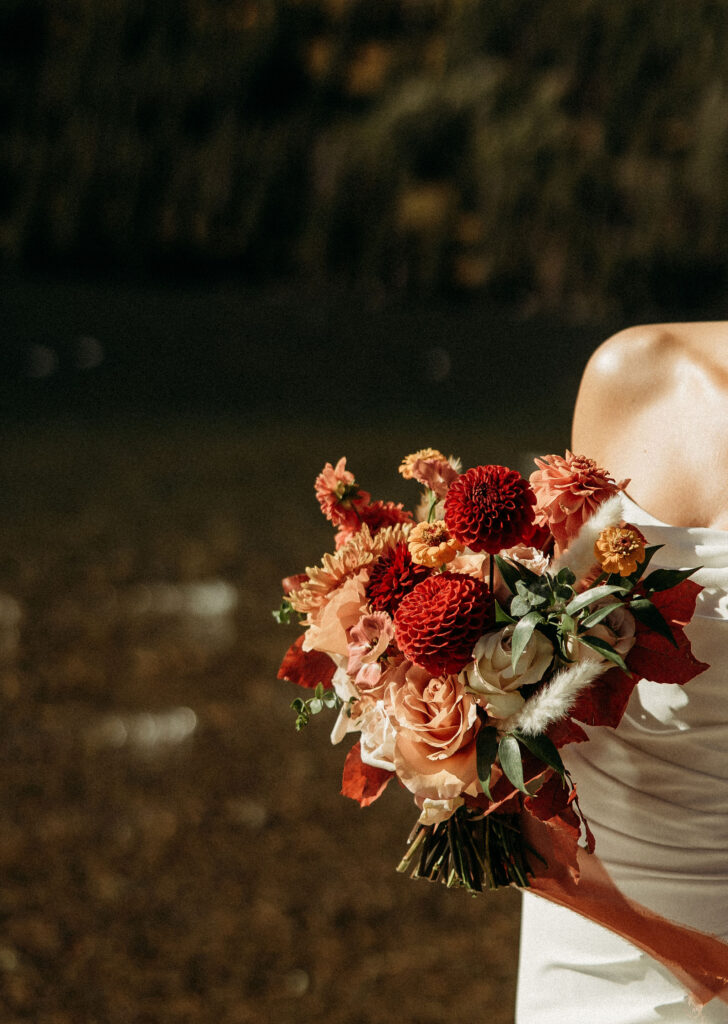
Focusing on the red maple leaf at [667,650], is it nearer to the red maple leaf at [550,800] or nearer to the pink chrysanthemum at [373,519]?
the red maple leaf at [550,800]

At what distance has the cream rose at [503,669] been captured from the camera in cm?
126

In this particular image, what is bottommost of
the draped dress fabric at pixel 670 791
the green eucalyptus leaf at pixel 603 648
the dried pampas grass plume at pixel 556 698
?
the draped dress fabric at pixel 670 791

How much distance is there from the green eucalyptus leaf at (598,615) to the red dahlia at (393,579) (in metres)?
0.22

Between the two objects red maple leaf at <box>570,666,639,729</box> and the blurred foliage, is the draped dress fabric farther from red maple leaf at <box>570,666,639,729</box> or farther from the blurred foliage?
the blurred foliage

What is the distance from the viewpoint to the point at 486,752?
4.19 feet

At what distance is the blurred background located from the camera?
388 cm

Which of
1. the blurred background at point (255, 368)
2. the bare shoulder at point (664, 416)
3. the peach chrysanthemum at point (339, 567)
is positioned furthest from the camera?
the blurred background at point (255, 368)

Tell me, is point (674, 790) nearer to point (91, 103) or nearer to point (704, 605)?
point (704, 605)

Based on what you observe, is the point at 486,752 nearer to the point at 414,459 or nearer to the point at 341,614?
the point at 341,614

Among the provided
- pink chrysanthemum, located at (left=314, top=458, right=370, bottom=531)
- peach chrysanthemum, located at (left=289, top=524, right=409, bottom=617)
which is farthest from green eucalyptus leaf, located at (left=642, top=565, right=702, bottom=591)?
pink chrysanthemum, located at (left=314, top=458, right=370, bottom=531)

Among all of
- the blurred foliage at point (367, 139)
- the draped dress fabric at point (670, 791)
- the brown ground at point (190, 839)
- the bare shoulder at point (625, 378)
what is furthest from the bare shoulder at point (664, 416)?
the blurred foliage at point (367, 139)

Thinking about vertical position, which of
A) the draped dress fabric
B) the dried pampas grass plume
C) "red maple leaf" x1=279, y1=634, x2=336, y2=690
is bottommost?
the draped dress fabric

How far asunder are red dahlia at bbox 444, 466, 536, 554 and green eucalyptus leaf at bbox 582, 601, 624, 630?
0.12 metres

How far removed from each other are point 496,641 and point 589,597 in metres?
0.12
